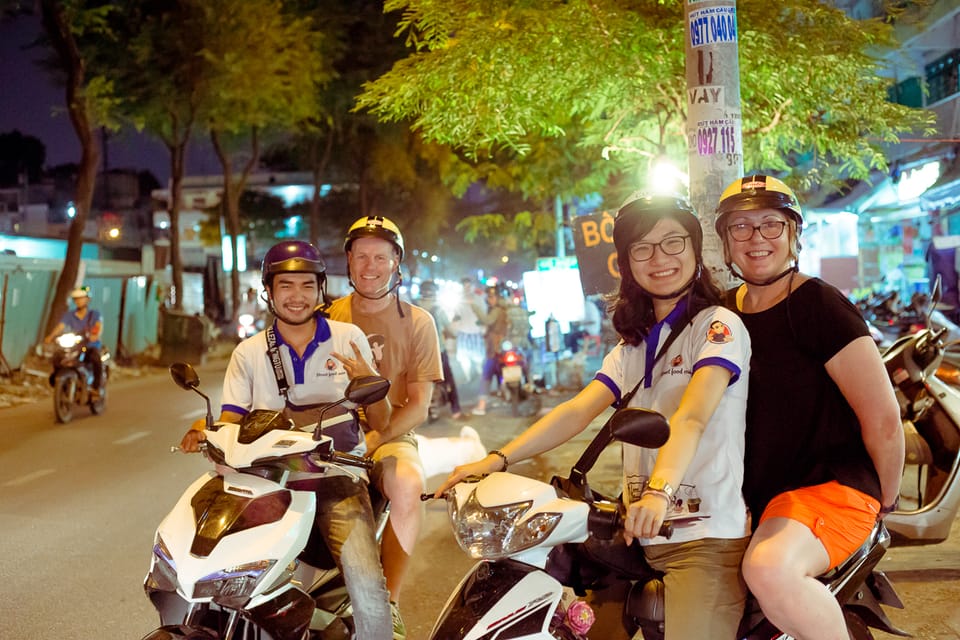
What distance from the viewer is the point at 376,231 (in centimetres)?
409

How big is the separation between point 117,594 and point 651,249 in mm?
3911

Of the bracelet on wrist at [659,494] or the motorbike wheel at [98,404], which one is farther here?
the motorbike wheel at [98,404]

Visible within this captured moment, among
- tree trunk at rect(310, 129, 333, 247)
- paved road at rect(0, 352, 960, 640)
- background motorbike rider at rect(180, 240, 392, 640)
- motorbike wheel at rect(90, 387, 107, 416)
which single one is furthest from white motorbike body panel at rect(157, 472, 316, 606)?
tree trunk at rect(310, 129, 333, 247)

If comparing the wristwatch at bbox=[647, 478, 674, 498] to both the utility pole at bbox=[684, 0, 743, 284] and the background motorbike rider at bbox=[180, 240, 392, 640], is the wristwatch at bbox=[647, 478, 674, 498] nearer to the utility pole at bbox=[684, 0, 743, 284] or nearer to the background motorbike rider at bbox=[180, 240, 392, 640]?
the background motorbike rider at bbox=[180, 240, 392, 640]

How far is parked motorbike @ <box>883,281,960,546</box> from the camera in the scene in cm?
470

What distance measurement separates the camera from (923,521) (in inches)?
184

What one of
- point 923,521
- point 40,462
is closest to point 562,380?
point 40,462

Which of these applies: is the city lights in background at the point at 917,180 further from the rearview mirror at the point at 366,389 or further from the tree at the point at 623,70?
the rearview mirror at the point at 366,389

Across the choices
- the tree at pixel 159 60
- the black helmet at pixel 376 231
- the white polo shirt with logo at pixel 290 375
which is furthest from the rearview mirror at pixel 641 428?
the tree at pixel 159 60

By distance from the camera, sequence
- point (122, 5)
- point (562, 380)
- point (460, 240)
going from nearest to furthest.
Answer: point (562, 380), point (122, 5), point (460, 240)

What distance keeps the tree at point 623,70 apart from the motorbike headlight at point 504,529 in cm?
513

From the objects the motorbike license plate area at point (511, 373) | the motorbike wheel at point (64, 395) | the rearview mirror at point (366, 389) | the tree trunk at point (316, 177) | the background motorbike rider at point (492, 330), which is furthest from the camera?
the tree trunk at point (316, 177)

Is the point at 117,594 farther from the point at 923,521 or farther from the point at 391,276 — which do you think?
the point at 923,521

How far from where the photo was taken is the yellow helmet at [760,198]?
9.21 ft
